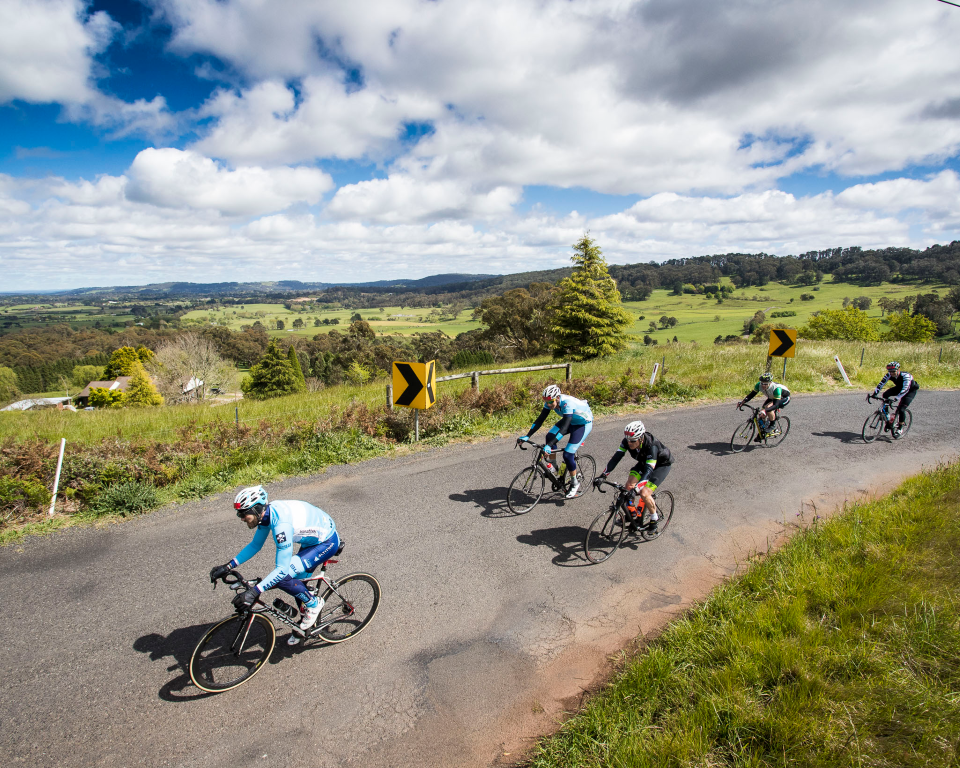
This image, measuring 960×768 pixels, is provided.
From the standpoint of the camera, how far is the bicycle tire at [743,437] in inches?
430

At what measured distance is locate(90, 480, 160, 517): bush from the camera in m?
7.53

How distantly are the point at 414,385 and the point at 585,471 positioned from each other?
14.3ft

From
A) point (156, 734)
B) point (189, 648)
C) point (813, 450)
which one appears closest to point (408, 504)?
point (189, 648)

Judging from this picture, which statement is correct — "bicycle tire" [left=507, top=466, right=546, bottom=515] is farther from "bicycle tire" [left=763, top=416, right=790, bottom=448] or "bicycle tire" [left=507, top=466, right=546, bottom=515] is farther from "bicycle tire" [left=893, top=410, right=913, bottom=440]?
"bicycle tire" [left=893, top=410, right=913, bottom=440]

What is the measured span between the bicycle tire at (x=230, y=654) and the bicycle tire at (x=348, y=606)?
571mm

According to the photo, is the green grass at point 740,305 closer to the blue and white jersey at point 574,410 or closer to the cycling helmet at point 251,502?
the blue and white jersey at point 574,410

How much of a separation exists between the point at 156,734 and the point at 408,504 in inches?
175

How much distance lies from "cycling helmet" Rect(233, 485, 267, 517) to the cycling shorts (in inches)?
189

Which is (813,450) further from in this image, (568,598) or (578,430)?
(568,598)

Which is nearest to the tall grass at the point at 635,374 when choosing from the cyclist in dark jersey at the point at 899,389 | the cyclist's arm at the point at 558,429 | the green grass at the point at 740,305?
the cyclist in dark jersey at the point at 899,389

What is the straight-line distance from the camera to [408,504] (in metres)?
8.02

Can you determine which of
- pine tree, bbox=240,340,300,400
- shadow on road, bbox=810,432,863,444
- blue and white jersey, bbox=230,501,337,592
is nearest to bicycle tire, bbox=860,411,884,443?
shadow on road, bbox=810,432,863,444

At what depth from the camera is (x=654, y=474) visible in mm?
6621

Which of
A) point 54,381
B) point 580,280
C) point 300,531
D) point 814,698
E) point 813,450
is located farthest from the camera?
point 54,381
